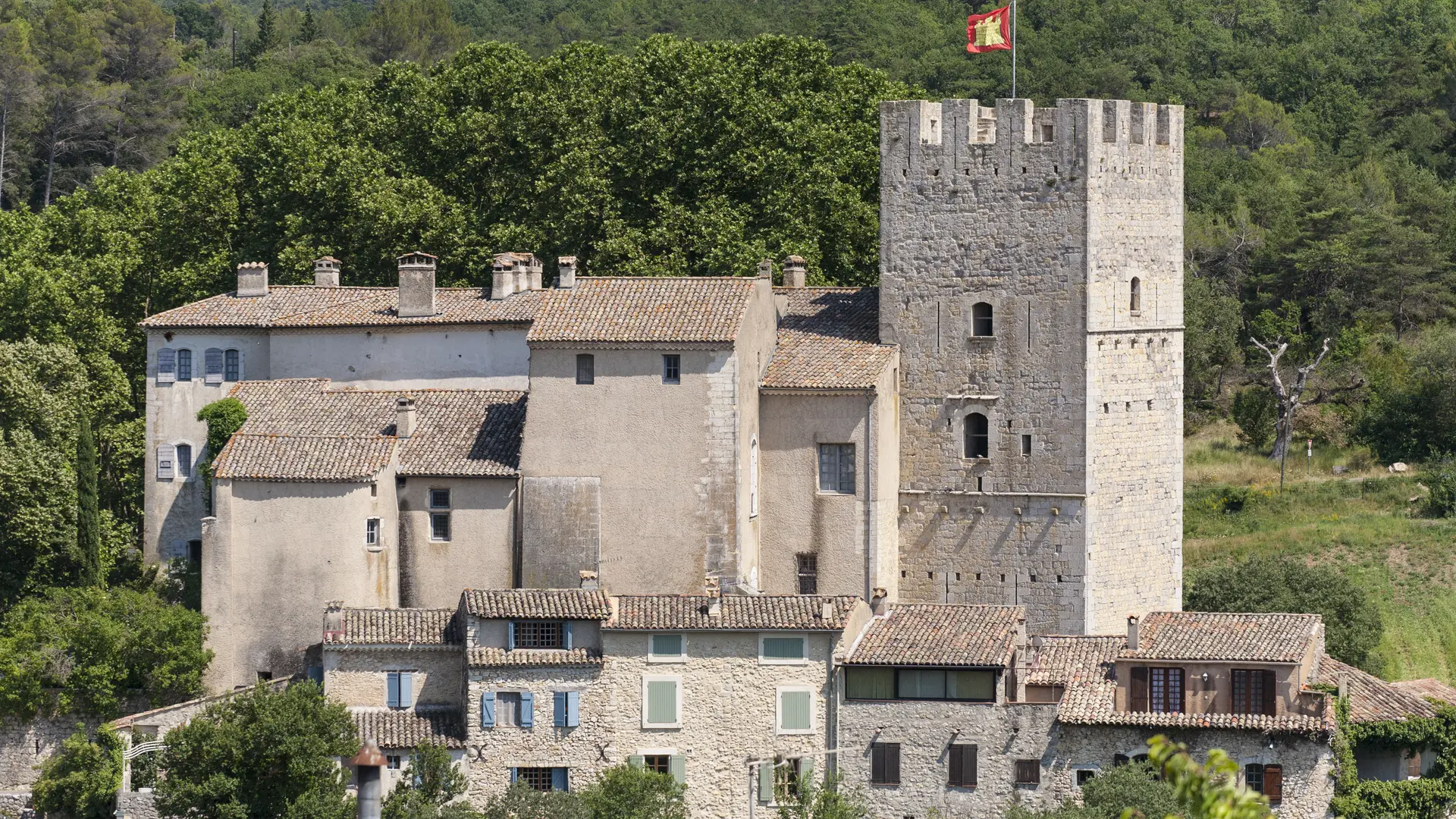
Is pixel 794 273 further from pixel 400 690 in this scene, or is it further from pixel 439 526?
pixel 400 690

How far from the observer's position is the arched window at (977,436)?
6350cm

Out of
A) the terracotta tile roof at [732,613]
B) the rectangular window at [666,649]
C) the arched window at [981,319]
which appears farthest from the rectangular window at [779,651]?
the arched window at [981,319]

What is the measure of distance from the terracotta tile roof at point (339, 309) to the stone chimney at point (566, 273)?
80 centimetres

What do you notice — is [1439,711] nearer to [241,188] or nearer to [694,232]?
[694,232]

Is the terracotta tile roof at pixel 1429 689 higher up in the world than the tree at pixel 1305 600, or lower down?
lower down

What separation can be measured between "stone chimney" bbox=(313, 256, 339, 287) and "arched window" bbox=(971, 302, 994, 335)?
56.4 ft

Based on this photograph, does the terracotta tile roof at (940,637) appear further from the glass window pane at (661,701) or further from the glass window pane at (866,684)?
the glass window pane at (661,701)

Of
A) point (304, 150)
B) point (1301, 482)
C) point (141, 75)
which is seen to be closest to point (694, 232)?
point (304, 150)

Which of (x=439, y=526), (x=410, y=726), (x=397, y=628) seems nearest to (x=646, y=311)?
(x=439, y=526)

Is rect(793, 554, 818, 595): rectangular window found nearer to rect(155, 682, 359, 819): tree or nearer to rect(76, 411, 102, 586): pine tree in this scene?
rect(155, 682, 359, 819): tree

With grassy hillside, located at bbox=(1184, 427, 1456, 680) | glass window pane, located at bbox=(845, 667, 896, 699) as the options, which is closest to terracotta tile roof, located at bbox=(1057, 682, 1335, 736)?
glass window pane, located at bbox=(845, 667, 896, 699)

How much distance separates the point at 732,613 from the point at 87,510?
18.9 meters

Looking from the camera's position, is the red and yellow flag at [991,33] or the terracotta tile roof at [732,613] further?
the red and yellow flag at [991,33]

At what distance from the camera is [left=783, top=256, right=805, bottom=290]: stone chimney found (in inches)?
2682
